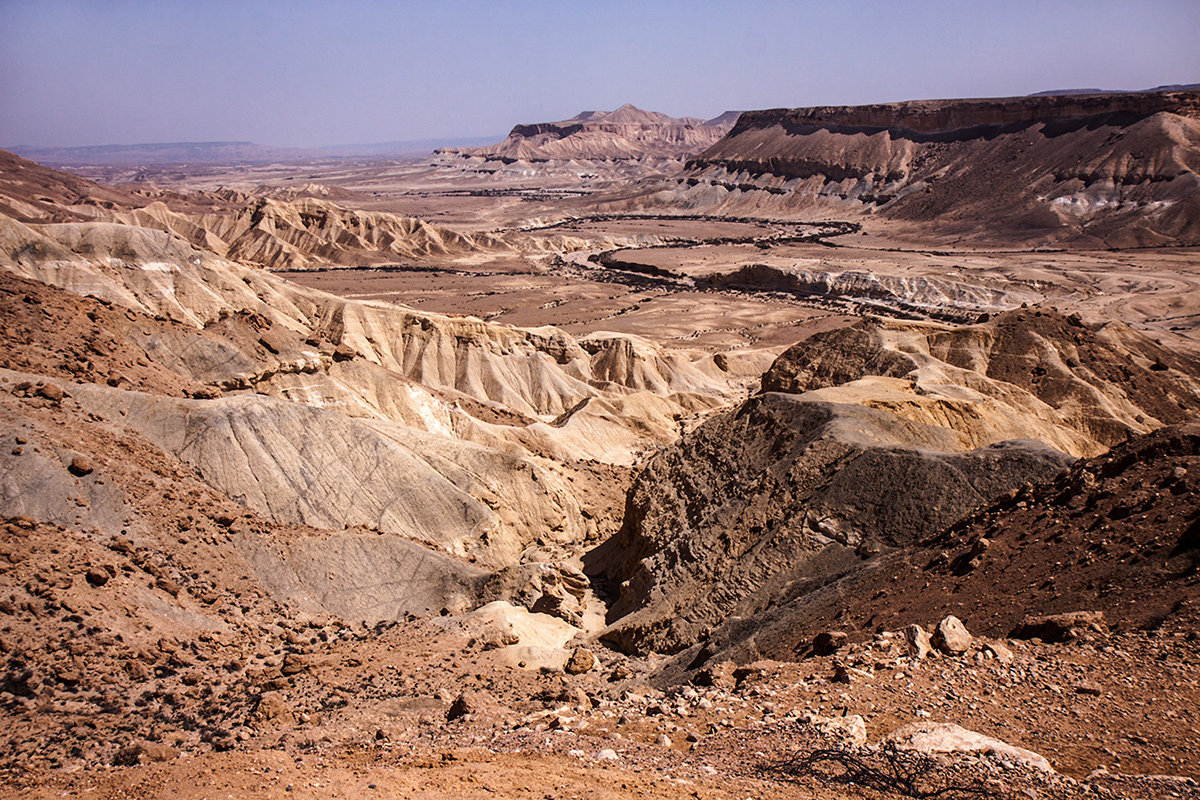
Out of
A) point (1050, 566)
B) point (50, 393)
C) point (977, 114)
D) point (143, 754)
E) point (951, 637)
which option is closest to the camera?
point (143, 754)

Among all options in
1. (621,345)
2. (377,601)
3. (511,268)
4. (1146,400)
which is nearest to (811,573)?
(377,601)

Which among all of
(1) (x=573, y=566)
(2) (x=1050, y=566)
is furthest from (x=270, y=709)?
(1) (x=573, y=566)

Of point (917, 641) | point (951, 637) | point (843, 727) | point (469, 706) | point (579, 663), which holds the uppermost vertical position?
point (951, 637)

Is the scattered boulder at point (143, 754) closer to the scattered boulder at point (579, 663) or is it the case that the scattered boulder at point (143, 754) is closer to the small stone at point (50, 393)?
the scattered boulder at point (579, 663)

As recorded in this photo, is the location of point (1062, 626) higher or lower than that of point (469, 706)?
higher

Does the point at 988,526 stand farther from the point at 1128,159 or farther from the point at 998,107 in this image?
the point at 998,107

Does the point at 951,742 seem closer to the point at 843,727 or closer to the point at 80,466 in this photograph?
the point at 843,727

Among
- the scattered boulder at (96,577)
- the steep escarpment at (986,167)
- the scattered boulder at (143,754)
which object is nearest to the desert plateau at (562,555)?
the scattered boulder at (96,577)
